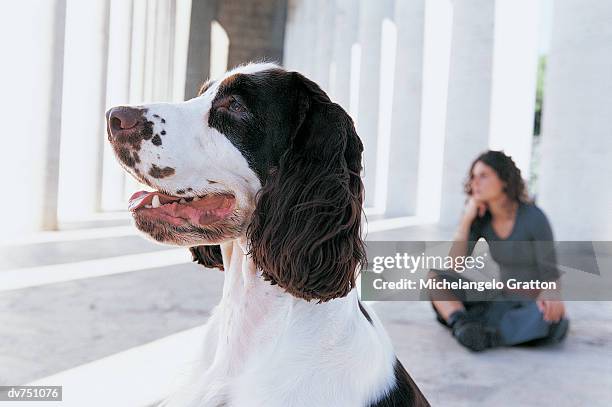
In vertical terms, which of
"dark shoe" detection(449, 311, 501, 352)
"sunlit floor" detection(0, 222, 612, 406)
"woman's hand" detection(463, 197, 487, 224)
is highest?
"woman's hand" detection(463, 197, 487, 224)

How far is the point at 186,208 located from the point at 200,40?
477 inches

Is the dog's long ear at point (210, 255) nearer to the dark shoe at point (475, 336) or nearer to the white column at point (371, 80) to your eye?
the dark shoe at point (475, 336)

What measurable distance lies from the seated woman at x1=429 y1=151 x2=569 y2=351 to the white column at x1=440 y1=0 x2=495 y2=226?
4597mm

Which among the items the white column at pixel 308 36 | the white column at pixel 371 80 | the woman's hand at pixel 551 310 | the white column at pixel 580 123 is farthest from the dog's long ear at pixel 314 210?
the white column at pixel 308 36

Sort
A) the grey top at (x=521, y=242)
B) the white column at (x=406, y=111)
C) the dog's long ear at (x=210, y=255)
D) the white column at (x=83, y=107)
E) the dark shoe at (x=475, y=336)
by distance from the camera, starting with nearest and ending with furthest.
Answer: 1. the dog's long ear at (x=210, y=255)
2. the dark shoe at (x=475, y=336)
3. the grey top at (x=521, y=242)
4. the white column at (x=83, y=107)
5. the white column at (x=406, y=111)

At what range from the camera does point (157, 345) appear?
144 inches

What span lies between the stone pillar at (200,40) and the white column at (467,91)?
4.46 m

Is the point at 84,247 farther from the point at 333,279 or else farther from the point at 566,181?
the point at 333,279

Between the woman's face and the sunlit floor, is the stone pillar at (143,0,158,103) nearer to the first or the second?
the sunlit floor

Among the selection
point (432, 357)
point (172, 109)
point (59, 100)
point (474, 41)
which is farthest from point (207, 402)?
point (474, 41)

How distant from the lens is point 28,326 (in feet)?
12.6

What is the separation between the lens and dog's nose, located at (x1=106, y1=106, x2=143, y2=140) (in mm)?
1618

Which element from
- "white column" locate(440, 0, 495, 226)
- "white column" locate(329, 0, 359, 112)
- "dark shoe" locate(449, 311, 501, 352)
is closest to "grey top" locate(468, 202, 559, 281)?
"dark shoe" locate(449, 311, 501, 352)

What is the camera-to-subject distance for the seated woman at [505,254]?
159 inches
